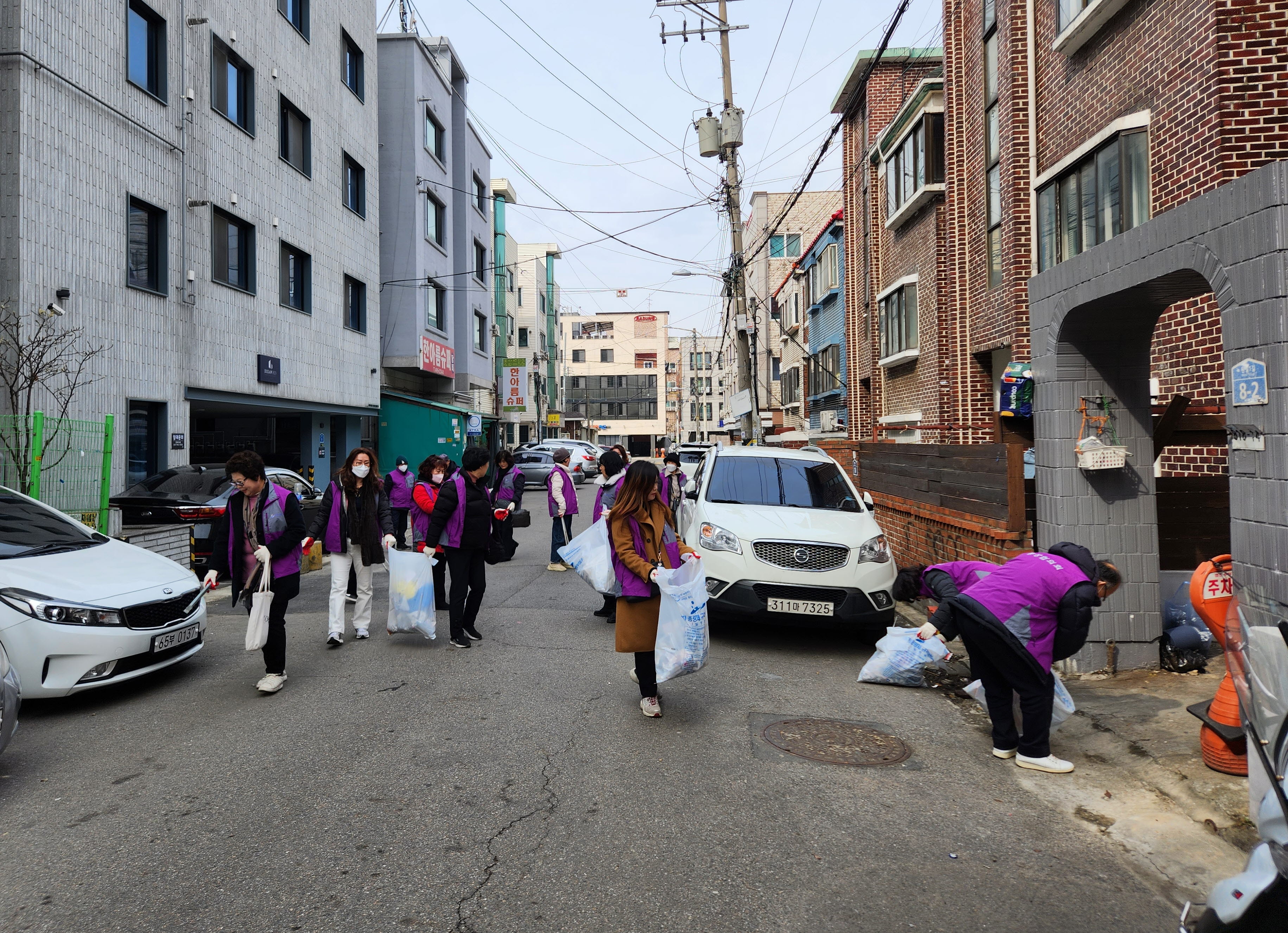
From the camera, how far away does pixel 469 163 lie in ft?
108

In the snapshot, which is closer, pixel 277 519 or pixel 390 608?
pixel 277 519

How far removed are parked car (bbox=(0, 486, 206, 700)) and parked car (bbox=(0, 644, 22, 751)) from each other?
43.8 inches

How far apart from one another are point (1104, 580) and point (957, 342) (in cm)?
1236

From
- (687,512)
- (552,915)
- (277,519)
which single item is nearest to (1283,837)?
(552,915)

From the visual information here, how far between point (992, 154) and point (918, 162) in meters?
3.25

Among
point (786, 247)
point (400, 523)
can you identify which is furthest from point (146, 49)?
point (786, 247)

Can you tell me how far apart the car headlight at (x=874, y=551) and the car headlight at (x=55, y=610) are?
567 centimetres

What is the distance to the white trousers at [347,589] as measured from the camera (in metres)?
7.73

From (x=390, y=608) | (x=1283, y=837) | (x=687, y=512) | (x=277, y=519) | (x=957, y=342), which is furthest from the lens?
(x=957, y=342)

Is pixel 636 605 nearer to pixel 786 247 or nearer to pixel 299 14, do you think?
pixel 299 14

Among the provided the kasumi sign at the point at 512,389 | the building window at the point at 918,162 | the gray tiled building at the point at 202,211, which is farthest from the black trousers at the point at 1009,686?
the kasumi sign at the point at 512,389

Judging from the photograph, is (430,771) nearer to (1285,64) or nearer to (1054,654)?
(1054,654)

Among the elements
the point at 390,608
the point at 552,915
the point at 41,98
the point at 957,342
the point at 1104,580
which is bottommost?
the point at 552,915

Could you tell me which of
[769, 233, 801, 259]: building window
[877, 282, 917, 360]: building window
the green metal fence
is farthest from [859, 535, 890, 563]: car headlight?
[769, 233, 801, 259]: building window
